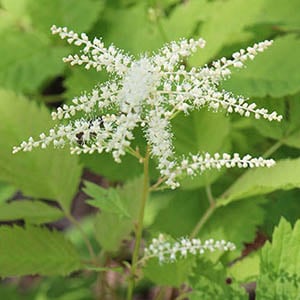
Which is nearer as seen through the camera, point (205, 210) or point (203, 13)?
point (205, 210)

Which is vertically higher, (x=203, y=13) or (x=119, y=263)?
(x=203, y=13)

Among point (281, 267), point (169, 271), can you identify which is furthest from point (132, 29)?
point (281, 267)

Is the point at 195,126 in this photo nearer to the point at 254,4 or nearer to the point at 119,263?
the point at 254,4

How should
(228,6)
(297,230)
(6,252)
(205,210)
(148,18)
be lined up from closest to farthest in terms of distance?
(297,230) < (6,252) < (205,210) < (228,6) < (148,18)

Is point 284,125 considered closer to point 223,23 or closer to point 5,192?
point 223,23

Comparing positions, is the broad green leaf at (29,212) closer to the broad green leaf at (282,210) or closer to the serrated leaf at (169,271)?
the serrated leaf at (169,271)

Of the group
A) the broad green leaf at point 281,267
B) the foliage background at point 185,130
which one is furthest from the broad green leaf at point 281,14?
the broad green leaf at point 281,267

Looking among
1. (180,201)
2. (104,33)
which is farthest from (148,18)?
(180,201)
